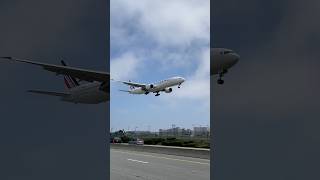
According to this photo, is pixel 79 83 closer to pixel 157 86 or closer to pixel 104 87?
pixel 104 87

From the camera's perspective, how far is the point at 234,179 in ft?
15.9

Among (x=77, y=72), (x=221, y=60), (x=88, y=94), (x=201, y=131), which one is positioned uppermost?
(x=221, y=60)

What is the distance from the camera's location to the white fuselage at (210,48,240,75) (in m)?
4.67

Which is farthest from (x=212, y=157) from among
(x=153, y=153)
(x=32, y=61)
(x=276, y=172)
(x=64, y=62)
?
(x=153, y=153)

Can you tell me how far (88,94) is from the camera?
5.04 meters

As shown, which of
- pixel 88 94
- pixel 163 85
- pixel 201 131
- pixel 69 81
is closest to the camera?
pixel 163 85

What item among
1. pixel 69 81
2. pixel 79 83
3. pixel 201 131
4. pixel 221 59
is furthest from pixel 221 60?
pixel 69 81

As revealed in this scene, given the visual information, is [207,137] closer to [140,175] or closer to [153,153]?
A: [140,175]

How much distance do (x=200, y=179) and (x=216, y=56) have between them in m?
1.78

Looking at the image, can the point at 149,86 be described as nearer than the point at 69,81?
Yes

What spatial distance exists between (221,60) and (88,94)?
1532 millimetres

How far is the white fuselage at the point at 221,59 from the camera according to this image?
467cm

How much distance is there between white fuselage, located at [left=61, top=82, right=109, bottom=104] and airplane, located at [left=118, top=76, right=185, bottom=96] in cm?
35

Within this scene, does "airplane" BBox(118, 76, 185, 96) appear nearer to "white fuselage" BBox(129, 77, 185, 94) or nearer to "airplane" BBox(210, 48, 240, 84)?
"white fuselage" BBox(129, 77, 185, 94)
